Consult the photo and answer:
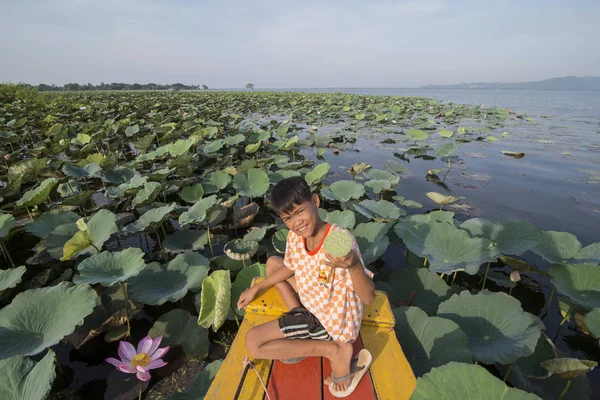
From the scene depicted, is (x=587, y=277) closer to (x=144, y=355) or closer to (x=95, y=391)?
(x=144, y=355)

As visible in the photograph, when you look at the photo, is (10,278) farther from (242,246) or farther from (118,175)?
(118,175)

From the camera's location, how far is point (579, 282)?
1.93m

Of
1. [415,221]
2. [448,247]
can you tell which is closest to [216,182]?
[415,221]

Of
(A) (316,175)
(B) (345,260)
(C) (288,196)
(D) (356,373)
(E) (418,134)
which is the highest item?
(C) (288,196)

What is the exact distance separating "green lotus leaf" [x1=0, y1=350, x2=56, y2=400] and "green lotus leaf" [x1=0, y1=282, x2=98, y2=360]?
0.52 feet

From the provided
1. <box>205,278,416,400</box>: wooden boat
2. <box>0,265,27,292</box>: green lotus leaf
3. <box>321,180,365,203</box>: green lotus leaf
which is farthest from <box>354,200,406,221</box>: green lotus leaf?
<box>0,265,27,292</box>: green lotus leaf

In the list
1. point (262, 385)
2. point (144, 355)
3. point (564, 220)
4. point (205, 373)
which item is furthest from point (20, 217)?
point (564, 220)

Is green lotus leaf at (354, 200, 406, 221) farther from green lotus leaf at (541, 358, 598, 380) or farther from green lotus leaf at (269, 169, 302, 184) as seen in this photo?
green lotus leaf at (541, 358, 598, 380)

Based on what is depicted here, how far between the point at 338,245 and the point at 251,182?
278 centimetres

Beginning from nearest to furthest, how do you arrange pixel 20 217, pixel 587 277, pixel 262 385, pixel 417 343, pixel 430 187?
1. pixel 262 385
2. pixel 417 343
3. pixel 587 277
4. pixel 20 217
5. pixel 430 187

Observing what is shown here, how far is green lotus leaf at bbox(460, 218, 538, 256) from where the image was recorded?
2.26 m

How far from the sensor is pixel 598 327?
1562 mm

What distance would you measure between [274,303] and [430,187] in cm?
395

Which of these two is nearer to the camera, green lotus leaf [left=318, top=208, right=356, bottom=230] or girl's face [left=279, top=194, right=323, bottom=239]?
girl's face [left=279, top=194, right=323, bottom=239]
